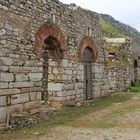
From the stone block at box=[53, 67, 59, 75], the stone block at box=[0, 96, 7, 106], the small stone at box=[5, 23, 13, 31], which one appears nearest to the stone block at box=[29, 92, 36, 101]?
the stone block at box=[0, 96, 7, 106]

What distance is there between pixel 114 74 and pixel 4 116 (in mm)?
12305

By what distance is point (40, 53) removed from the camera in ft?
35.3

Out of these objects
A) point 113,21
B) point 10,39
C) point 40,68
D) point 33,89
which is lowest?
point 33,89

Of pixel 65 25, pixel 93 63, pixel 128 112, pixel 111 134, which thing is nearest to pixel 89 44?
pixel 93 63

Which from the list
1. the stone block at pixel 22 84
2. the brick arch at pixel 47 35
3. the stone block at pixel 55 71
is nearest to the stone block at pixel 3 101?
the stone block at pixel 22 84

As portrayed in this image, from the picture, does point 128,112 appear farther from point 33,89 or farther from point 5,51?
point 5,51

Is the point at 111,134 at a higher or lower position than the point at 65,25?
lower

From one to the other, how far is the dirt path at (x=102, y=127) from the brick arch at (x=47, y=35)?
252 centimetres

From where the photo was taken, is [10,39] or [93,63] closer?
[10,39]

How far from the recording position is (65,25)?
499 inches

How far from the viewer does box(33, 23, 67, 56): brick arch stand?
10531 mm

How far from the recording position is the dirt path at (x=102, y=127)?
25.1ft

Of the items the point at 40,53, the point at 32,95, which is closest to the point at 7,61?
the point at 32,95

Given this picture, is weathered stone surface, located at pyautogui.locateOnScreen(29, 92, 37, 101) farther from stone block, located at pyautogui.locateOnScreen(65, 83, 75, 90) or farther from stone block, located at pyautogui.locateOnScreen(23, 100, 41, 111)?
stone block, located at pyautogui.locateOnScreen(65, 83, 75, 90)
